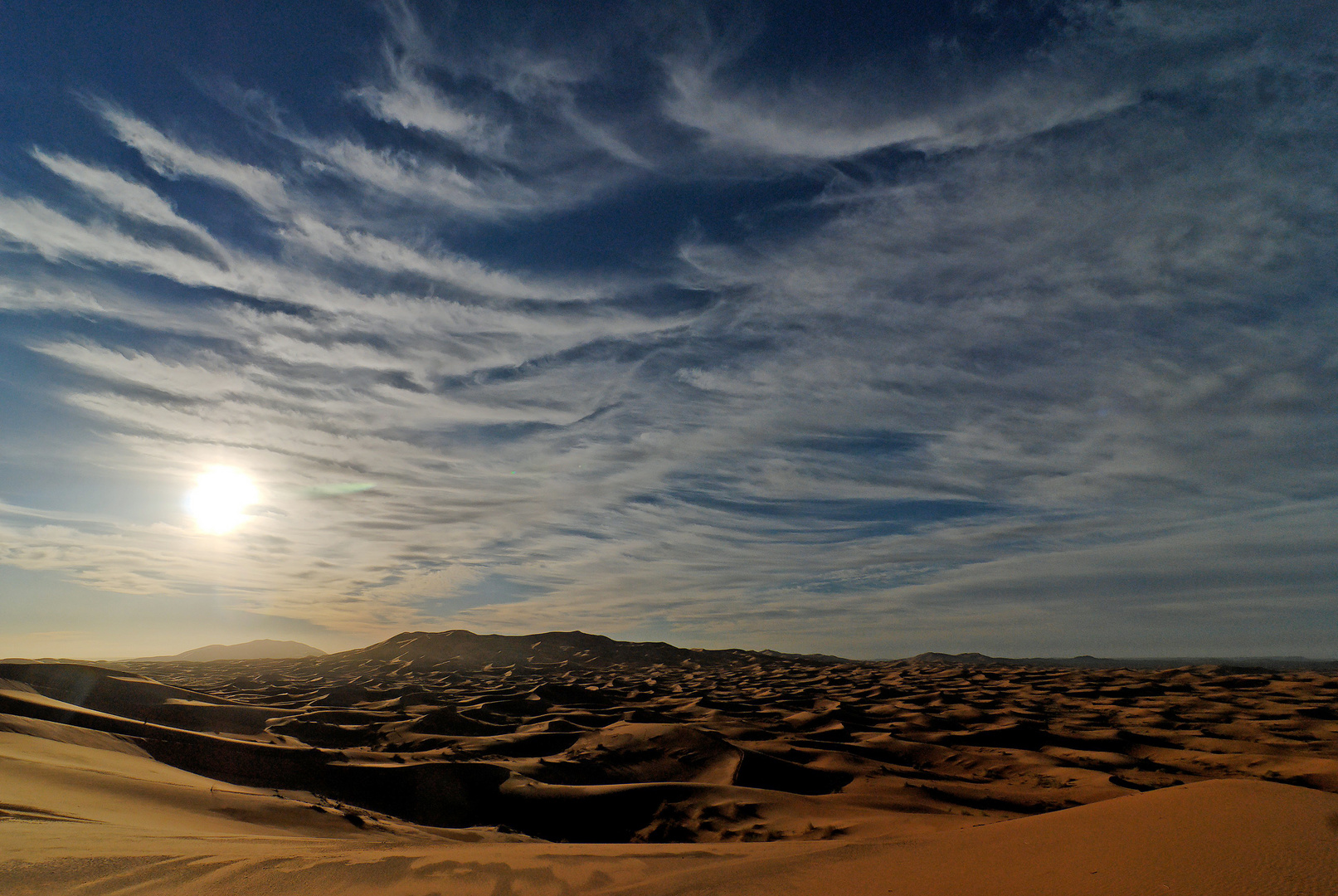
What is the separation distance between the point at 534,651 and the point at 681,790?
3341 centimetres

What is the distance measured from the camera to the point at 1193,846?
2336 millimetres

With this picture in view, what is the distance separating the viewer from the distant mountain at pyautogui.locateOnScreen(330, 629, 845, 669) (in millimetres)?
32375

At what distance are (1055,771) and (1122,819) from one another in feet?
14.9

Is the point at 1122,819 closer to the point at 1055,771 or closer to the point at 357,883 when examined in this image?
the point at 357,883

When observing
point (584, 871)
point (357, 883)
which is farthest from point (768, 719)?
point (357, 883)

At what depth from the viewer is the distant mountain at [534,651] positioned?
106ft

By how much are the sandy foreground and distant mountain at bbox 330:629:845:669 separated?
1856 cm

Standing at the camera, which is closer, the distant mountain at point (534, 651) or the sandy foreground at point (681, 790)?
the sandy foreground at point (681, 790)

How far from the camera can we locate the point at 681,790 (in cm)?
584

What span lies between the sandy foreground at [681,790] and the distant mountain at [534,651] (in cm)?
1856

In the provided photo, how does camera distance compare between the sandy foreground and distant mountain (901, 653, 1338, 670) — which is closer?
the sandy foreground

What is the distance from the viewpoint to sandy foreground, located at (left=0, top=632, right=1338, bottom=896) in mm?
2535

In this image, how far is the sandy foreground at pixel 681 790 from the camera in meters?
2.54

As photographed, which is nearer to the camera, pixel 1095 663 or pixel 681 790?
pixel 681 790
